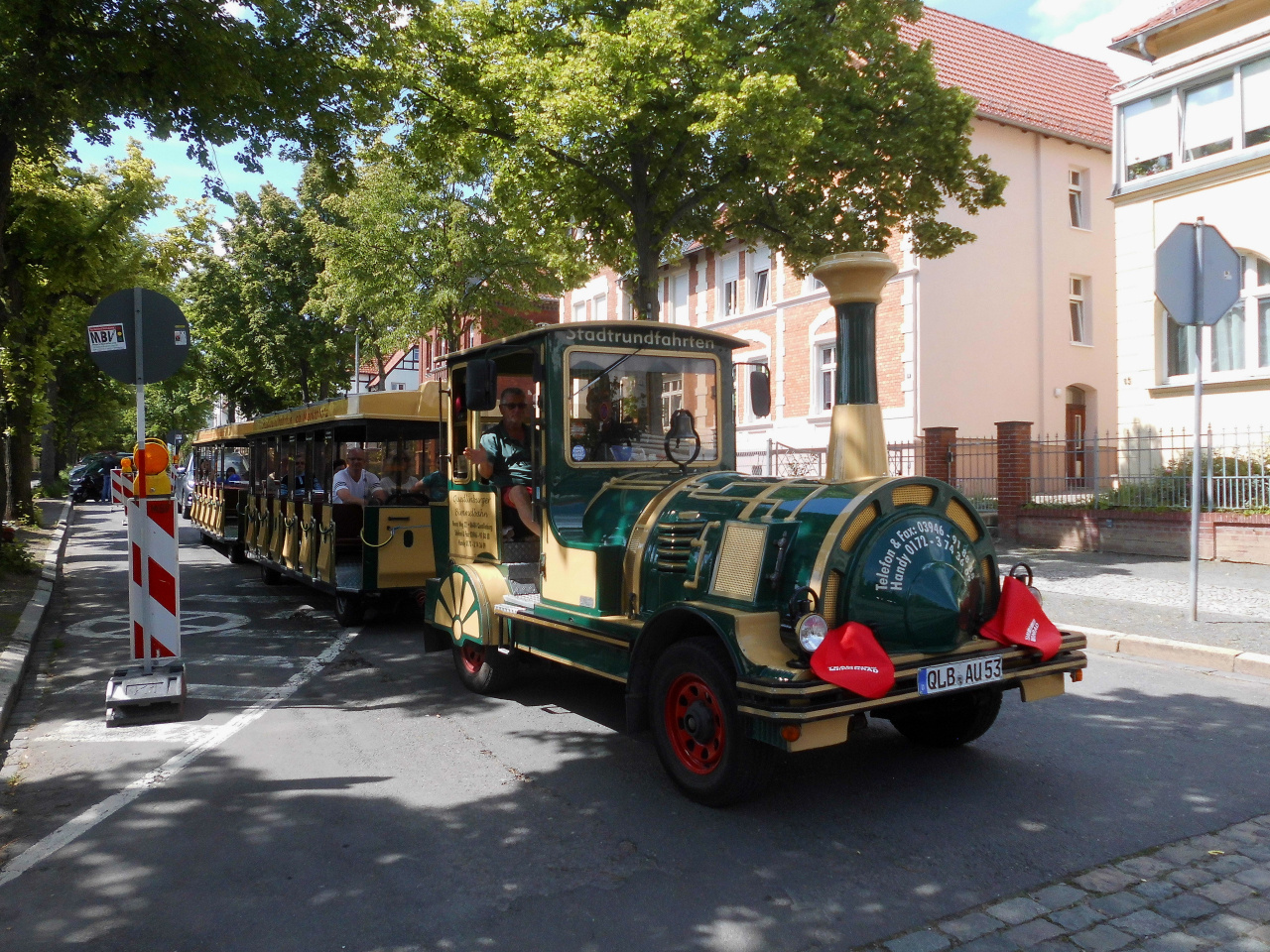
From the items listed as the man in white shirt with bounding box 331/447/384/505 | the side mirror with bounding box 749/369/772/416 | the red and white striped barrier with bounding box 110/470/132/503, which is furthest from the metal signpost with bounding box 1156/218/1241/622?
the red and white striped barrier with bounding box 110/470/132/503

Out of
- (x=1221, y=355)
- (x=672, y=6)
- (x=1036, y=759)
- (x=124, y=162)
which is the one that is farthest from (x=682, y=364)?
(x=124, y=162)

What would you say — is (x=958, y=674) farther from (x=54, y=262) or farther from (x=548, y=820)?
(x=54, y=262)

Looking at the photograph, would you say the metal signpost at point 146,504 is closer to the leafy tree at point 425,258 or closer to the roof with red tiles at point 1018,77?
the leafy tree at point 425,258

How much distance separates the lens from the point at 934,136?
14023 mm

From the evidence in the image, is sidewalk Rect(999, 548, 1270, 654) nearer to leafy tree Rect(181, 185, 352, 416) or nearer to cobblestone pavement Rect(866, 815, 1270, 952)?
cobblestone pavement Rect(866, 815, 1270, 952)

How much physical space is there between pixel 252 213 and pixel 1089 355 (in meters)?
26.5

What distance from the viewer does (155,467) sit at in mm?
6559

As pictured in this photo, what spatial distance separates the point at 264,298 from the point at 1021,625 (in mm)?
31677

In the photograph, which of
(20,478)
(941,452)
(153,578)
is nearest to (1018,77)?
(941,452)

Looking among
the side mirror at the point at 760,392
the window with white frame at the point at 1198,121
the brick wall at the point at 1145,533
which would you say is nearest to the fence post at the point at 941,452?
the brick wall at the point at 1145,533

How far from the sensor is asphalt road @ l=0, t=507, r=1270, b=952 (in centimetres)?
341

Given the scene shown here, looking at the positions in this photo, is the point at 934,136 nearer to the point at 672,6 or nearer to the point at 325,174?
the point at 672,6

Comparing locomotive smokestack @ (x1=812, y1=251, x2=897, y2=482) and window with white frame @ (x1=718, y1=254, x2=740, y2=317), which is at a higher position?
window with white frame @ (x1=718, y1=254, x2=740, y2=317)

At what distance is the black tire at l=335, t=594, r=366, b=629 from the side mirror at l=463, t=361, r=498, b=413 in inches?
175
